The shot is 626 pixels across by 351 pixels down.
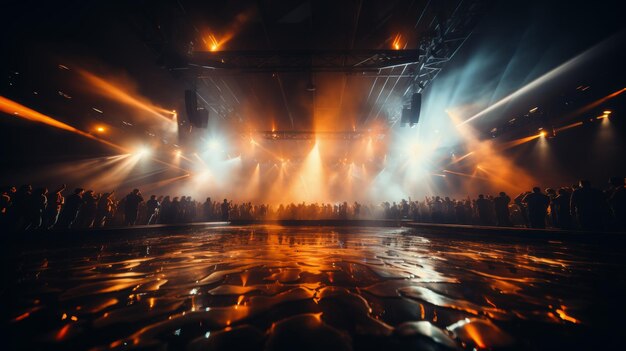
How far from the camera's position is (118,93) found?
9.05 meters

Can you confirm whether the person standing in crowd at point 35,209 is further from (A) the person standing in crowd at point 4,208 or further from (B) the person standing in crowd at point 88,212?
(B) the person standing in crowd at point 88,212

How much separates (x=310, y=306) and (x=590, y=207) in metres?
9.57

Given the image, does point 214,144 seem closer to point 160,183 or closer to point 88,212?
point 160,183

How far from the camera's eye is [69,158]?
11312 mm

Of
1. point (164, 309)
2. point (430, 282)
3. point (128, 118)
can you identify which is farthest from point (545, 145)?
point (128, 118)

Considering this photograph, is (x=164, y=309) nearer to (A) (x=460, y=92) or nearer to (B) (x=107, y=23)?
(B) (x=107, y=23)

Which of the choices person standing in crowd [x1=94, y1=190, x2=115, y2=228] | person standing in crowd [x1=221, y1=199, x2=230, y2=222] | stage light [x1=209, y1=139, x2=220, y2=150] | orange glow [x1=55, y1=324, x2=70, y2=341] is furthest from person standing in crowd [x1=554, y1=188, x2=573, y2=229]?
stage light [x1=209, y1=139, x2=220, y2=150]

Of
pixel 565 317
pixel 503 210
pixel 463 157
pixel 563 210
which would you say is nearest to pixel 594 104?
pixel 563 210

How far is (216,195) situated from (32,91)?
1510cm

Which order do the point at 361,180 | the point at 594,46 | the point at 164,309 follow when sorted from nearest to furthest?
the point at 164,309 → the point at 594,46 → the point at 361,180

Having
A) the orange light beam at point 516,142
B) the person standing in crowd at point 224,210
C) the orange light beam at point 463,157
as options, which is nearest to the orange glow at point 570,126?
the orange light beam at point 516,142

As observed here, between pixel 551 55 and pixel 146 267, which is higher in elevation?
pixel 551 55

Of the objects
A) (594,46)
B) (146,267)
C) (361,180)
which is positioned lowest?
(146,267)

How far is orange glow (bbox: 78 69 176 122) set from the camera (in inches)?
312
